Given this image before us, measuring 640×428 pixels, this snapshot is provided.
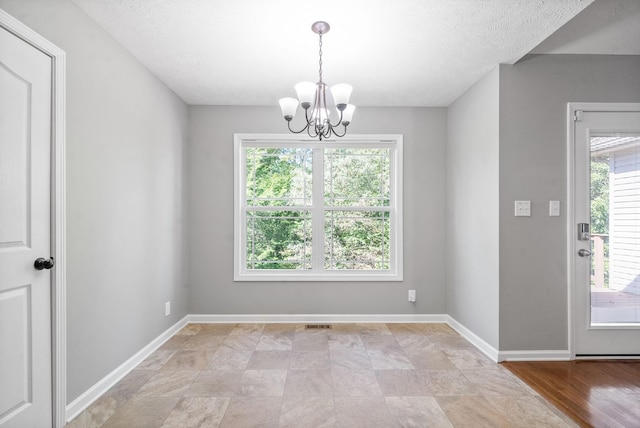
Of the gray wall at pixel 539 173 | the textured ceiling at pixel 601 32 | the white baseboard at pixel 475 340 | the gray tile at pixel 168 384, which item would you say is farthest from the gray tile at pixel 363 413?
the textured ceiling at pixel 601 32

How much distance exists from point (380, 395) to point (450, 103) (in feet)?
10.0

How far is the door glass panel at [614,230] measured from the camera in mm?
2705

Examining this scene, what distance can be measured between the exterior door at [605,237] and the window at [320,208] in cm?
171

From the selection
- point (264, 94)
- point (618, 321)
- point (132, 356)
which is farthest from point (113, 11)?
point (618, 321)

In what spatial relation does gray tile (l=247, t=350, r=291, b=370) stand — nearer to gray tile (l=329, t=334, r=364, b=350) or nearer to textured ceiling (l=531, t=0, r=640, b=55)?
gray tile (l=329, t=334, r=364, b=350)

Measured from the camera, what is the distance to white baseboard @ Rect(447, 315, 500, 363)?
2760 mm

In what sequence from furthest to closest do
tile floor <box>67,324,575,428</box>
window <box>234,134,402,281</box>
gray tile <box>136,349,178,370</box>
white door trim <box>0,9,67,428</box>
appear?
window <box>234,134,402,281</box>, gray tile <box>136,349,178,370</box>, tile floor <box>67,324,575,428</box>, white door trim <box>0,9,67,428</box>

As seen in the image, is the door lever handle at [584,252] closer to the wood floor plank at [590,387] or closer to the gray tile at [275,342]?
the wood floor plank at [590,387]

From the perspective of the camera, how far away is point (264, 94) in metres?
3.42

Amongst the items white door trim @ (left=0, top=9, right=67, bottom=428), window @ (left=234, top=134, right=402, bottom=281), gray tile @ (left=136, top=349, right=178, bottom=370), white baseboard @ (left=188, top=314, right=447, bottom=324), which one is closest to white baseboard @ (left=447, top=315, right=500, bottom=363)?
white baseboard @ (left=188, top=314, right=447, bottom=324)

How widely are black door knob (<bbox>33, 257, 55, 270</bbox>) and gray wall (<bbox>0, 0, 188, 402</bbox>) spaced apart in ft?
0.54

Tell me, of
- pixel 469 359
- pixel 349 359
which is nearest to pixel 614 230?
pixel 469 359

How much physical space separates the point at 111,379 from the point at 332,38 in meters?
2.90

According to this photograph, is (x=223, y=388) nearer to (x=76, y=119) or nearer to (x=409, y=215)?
(x=76, y=119)
